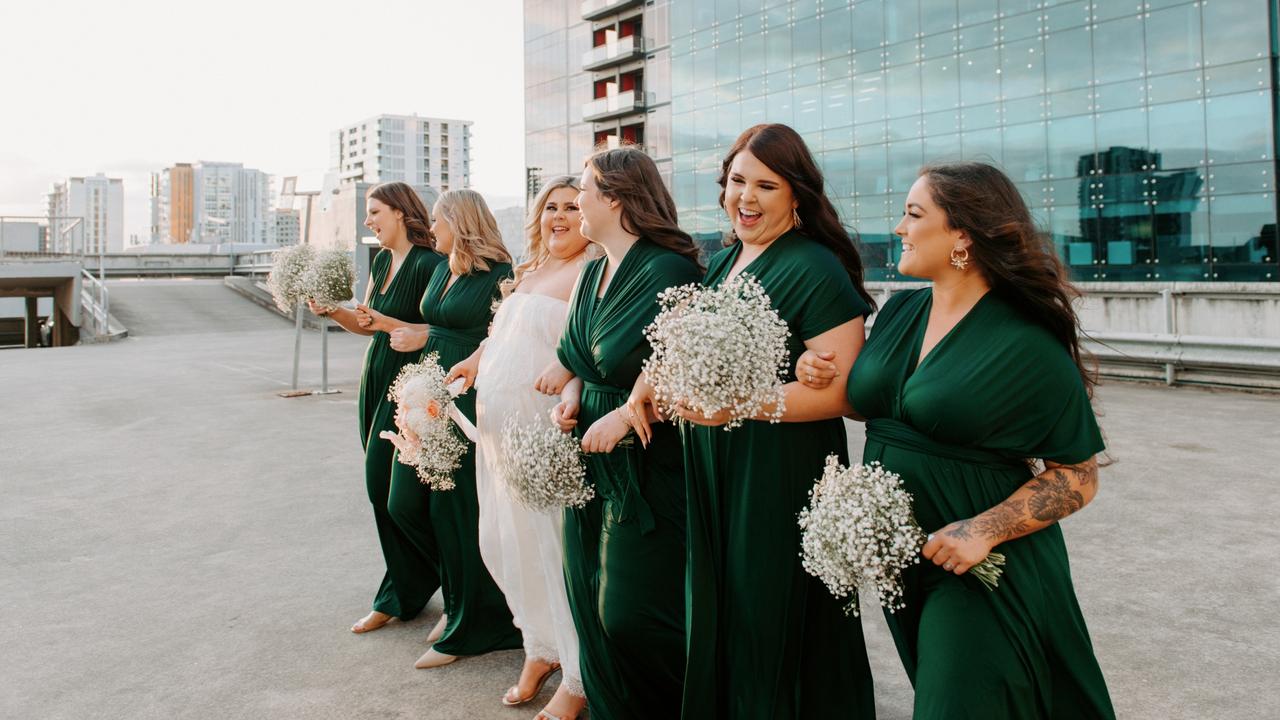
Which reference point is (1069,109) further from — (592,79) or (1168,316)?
(592,79)

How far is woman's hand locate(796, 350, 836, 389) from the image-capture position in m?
2.57

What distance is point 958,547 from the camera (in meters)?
2.15

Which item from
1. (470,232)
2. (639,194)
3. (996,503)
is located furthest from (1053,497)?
(470,232)

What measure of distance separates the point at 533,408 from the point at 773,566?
142 cm

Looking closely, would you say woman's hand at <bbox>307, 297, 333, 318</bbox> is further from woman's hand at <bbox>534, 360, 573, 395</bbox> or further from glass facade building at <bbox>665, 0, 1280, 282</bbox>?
glass facade building at <bbox>665, 0, 1280, 282</bbox>

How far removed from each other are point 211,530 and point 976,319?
6345mm

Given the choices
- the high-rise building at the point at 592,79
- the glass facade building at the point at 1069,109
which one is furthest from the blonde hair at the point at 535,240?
the high-rise building at the point at 592,79

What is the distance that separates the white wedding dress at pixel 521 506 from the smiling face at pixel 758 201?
4.09 ft

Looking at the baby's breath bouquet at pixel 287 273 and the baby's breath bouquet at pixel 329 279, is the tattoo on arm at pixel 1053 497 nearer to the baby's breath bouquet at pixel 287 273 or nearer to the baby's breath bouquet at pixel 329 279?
the baby's breath bouquet at pixel 329 279

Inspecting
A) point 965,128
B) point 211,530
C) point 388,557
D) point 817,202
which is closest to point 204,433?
point 211,530

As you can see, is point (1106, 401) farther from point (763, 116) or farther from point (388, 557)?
point (763, 116)

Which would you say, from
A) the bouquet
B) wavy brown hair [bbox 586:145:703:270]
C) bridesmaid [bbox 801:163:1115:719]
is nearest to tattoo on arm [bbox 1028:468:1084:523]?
bridesmaid [bbox 801:163:1115:719]

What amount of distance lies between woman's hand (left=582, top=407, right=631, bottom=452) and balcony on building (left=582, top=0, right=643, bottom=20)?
4809 centimetres

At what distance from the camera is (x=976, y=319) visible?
234 centimetres
